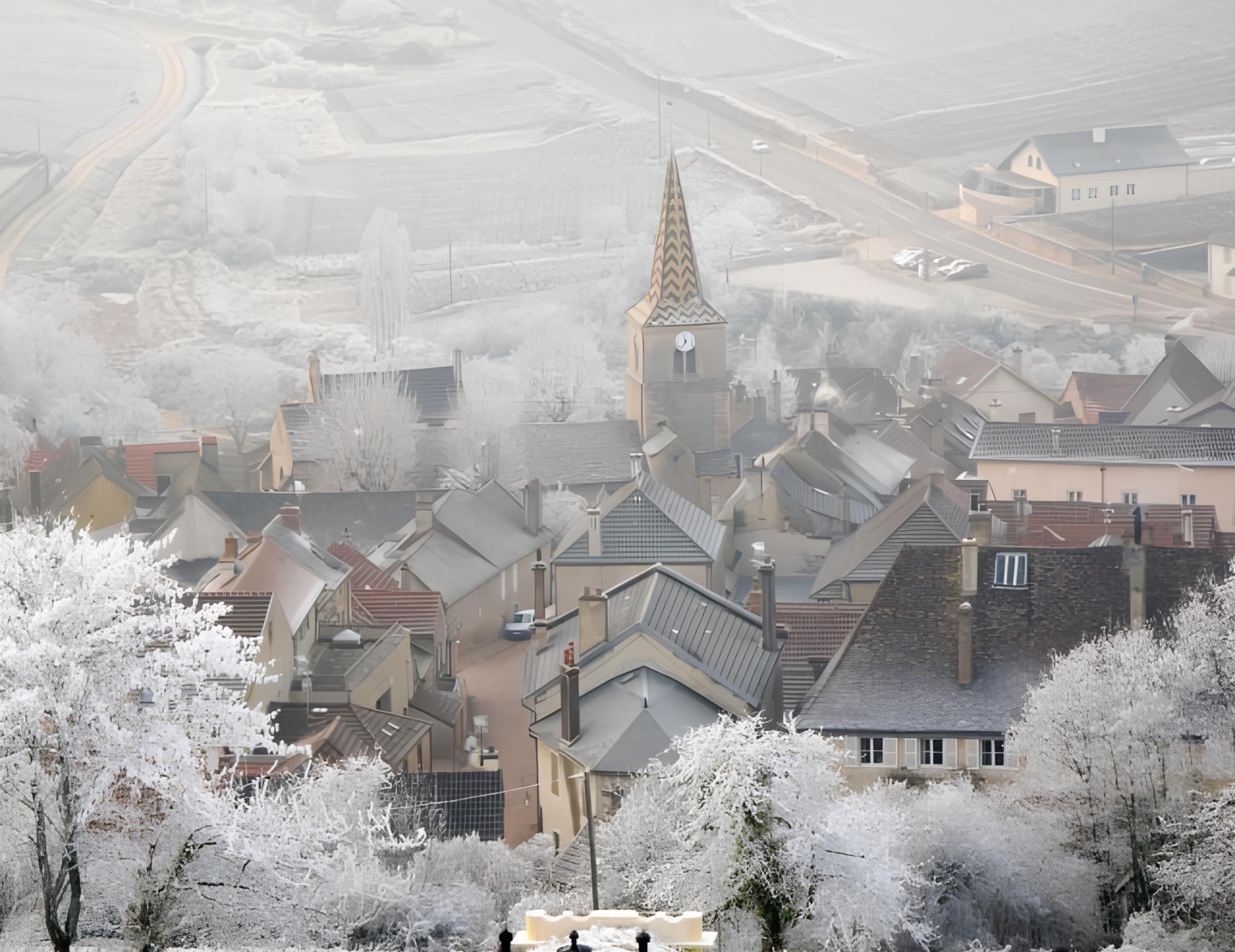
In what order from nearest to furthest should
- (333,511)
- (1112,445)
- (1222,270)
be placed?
(1112,445) < (333,511) < (1222,270)

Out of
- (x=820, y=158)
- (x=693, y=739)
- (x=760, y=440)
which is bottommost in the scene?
(x=693, y=739)

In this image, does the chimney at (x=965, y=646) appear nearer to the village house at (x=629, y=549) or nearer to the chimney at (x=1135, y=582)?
the chimney at (x=1135, y=582)

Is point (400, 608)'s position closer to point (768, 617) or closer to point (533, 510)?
point (768, 617)

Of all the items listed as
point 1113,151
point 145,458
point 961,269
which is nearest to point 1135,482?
point 145,458

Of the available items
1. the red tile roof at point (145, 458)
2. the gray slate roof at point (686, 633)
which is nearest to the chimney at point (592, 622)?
the gray slate roof at point (686, 633)

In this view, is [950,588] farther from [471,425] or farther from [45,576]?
[471,425]

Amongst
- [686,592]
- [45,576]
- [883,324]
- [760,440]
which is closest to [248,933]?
[45,576]
